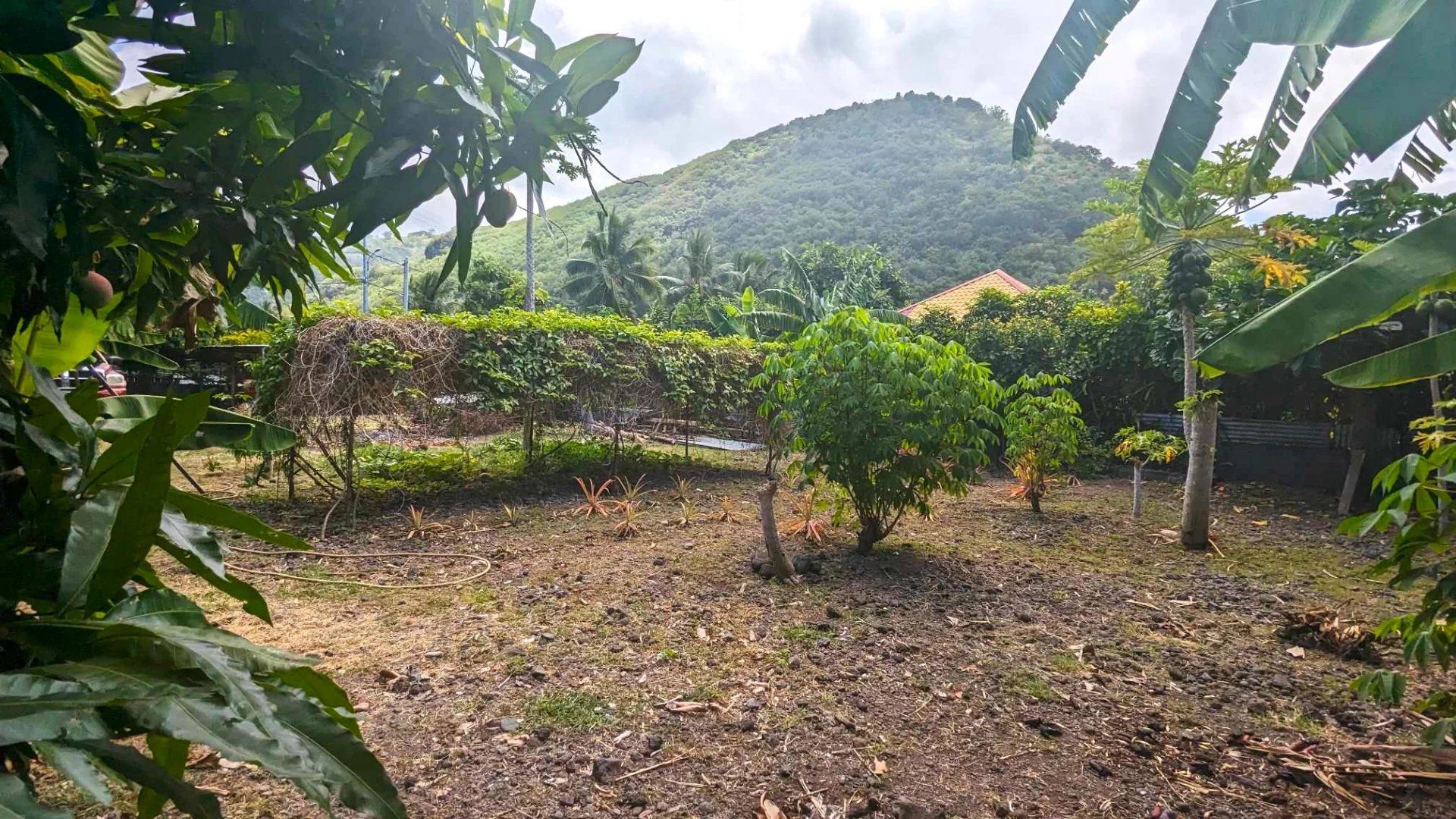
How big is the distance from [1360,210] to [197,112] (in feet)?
29.9

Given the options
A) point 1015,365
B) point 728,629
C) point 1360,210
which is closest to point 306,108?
point 728,629

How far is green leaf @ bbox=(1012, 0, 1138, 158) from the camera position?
2809 millimetres

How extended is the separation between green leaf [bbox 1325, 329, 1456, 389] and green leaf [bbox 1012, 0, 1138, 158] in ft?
6.03

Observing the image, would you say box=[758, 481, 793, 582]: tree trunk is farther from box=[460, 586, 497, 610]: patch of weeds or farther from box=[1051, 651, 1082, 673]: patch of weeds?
box=[460, 586, 497, 610]: patch of weeds

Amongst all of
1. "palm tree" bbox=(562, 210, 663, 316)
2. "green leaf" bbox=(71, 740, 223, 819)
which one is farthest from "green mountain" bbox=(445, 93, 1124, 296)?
"green leaf" bbox=(71, 740, 223, 819)

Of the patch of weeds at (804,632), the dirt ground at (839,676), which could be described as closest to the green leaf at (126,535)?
the dirt ground at (839,676)

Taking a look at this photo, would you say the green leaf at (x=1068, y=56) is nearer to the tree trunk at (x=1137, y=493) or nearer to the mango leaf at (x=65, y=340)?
the mango leaf at (x=65, y=340)

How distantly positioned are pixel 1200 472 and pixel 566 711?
535 cm

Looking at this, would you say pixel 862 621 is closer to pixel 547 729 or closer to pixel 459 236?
pixel 547 729

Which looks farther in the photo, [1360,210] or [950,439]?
[1360,210]

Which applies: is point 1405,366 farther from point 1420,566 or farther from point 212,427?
point 212,427

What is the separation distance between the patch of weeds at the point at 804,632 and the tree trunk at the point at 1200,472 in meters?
3.81

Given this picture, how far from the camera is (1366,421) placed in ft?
21.9

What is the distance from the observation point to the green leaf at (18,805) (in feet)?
1.71
